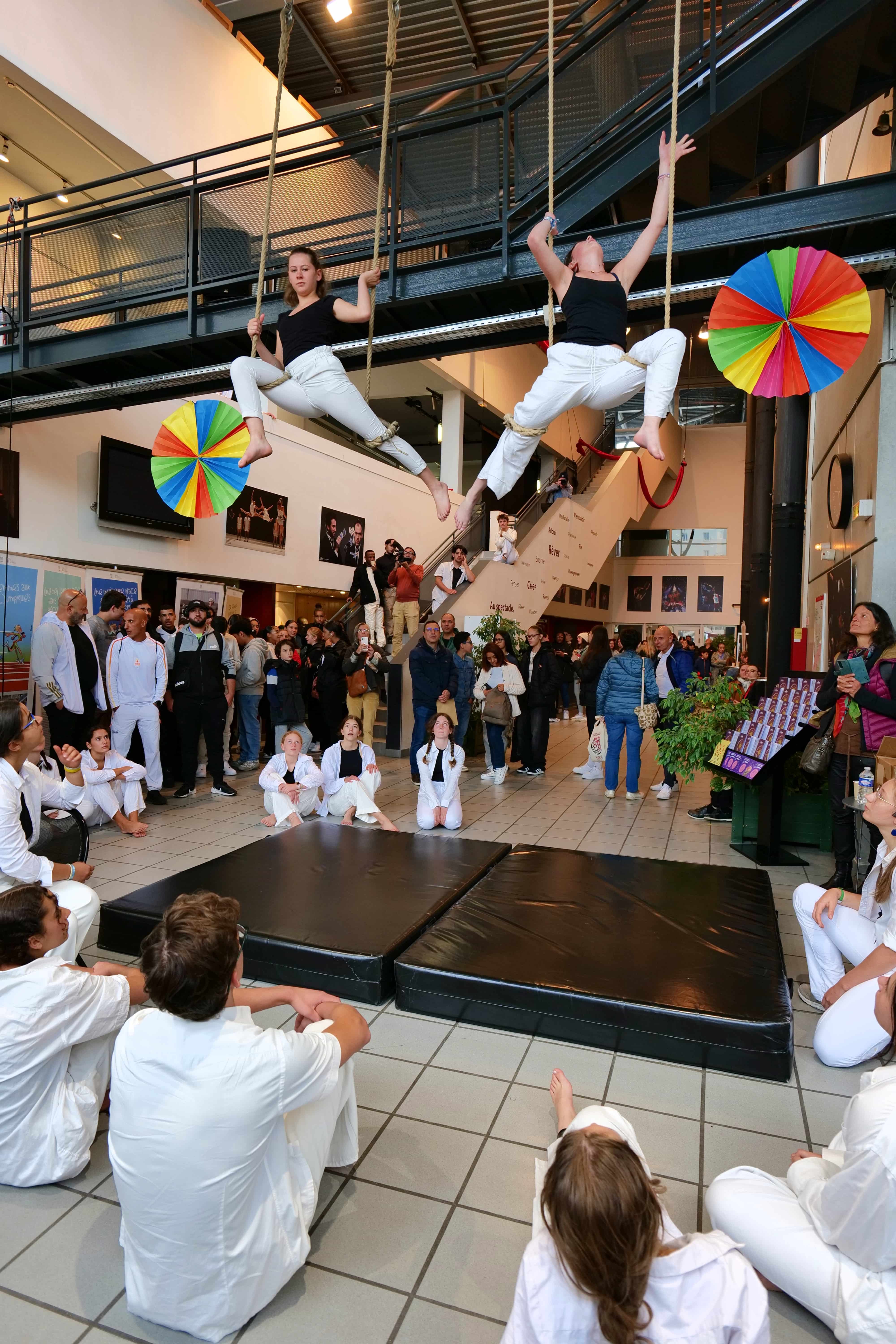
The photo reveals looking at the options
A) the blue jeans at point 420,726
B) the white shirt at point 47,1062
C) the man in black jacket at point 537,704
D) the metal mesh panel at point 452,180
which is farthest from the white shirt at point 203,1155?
the man in black jacket at point 537,704

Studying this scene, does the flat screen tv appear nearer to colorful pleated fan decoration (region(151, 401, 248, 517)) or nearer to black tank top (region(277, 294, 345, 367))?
colorful pleated fan decoration (region(151, 401, 248, 517))

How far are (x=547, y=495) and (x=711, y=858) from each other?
10.8m

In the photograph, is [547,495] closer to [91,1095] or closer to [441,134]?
[441,134]

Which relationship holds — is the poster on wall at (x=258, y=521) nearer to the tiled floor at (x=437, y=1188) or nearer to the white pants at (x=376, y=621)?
the white pants at (x=376, y=621)

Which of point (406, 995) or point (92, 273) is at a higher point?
point (92, 273)

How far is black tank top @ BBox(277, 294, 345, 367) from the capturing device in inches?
154

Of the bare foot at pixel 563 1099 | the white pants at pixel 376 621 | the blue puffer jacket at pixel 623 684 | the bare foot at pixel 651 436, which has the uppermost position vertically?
the bare foot at pixel 651 436

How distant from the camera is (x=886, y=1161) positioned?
1449mm

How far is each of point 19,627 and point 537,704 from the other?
5.41m

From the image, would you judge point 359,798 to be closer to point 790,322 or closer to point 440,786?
point 440,786

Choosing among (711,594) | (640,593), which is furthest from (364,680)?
(711,594)

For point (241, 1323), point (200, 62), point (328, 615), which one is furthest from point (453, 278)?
point (328, 615)

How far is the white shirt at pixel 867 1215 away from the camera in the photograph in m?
1.47

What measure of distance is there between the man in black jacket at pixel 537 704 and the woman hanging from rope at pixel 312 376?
5.00 meters
